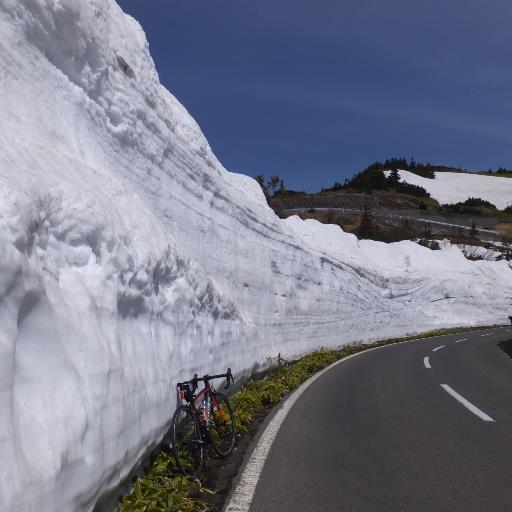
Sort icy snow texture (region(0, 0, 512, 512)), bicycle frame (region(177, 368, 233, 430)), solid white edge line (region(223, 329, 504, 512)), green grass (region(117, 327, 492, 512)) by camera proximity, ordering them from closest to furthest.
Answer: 1. icy snow texture (region(0, 0, 512, 512))
2. green grass (region(117, 327, 492, 512))
3. solid white edge line (region(223, 329, 504, 512))
4. bicycle frame (region(177, 368, 233, 430))

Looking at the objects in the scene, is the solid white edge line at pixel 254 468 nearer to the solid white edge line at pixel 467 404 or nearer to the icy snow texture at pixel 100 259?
the icy snow texture at pixel 100 259

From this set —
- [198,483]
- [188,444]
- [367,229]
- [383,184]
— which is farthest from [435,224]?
[198,483]

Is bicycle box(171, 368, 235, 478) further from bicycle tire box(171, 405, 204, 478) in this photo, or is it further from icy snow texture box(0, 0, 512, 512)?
icy snow texture box(0, 0, 512, 512)

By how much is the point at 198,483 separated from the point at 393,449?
2.37 meters

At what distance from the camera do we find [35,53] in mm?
6809

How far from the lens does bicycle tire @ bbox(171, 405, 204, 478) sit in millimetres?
4941

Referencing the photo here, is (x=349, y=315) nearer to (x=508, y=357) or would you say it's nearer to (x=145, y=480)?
(x=508, y=357)

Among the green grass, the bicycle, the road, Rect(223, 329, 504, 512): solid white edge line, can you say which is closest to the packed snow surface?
the green grass

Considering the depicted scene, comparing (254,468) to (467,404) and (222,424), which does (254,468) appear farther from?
(467,404)

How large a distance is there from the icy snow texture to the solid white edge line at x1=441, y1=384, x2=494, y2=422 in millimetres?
3727

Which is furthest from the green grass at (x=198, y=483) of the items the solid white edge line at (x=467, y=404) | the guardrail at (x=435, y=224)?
the guardrail at (x=435, y=224)

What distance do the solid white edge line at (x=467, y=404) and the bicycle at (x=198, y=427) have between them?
3708 millimetres

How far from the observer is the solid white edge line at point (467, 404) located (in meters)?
7.50

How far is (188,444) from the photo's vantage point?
5.34m
